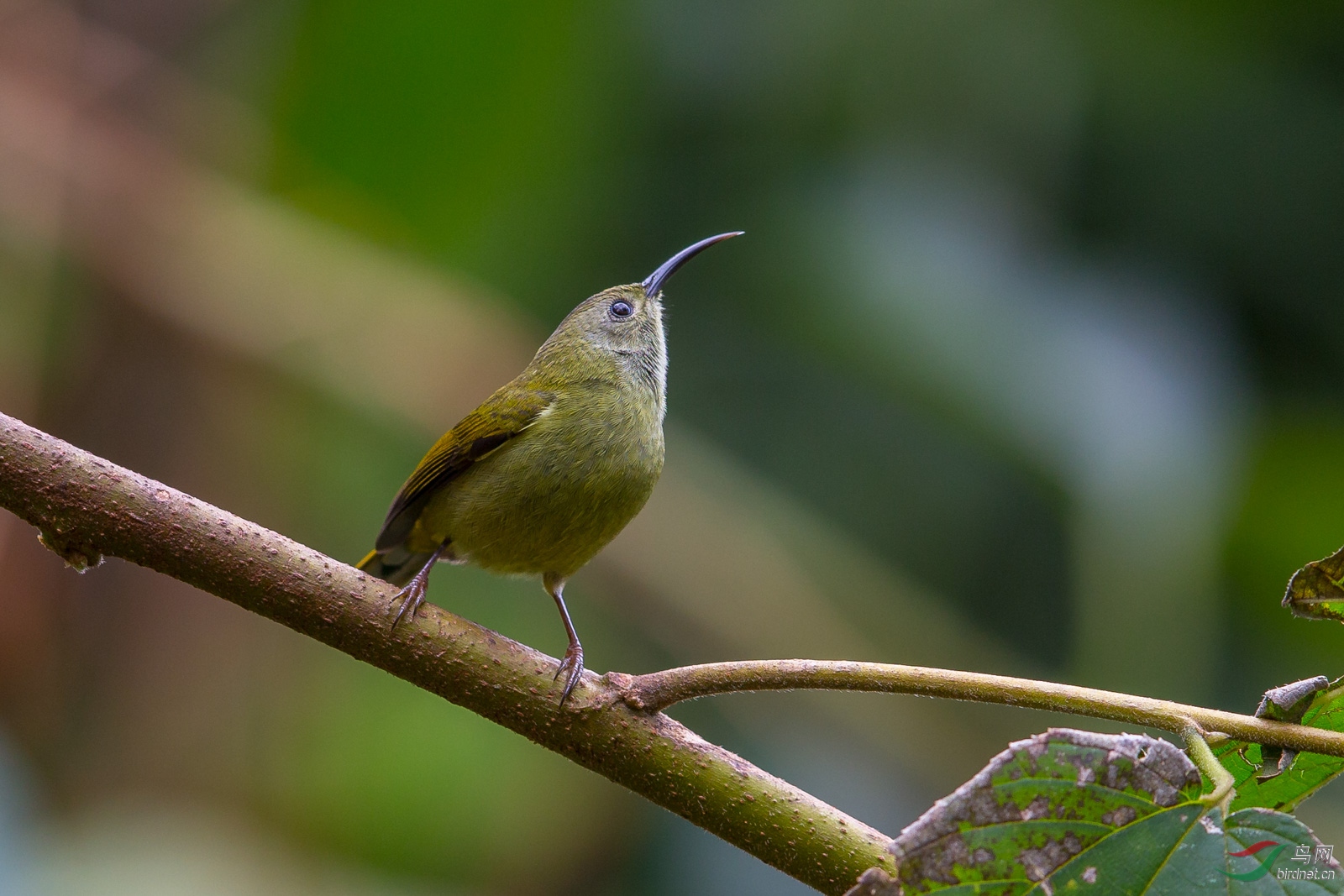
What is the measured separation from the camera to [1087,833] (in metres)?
1.39

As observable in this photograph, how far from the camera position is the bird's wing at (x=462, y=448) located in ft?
10.8

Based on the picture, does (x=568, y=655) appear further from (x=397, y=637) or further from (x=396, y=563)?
(x=396, y=563)

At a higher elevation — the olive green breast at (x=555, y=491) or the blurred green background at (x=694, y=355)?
the blurred green background at (x=694, y=355)

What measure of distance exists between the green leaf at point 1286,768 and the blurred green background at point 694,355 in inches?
84.8

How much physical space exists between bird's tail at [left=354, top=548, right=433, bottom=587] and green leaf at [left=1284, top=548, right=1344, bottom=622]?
2530 mm

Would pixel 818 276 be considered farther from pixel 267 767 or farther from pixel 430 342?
pixel 267 767

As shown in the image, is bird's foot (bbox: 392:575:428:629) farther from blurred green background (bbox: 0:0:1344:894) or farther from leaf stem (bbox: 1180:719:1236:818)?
blurred green background (bbox: 0:0:1344:894)

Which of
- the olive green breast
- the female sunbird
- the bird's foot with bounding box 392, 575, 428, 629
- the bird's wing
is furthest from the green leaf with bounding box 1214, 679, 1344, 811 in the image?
the bird's wing

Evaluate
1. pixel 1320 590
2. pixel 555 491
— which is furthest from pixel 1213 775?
pixel 555 491

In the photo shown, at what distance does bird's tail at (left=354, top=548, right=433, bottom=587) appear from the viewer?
357cm

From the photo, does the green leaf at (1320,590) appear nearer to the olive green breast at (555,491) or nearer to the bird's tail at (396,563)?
the olive green breast at (555,491)

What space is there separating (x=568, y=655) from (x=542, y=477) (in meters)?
0.72

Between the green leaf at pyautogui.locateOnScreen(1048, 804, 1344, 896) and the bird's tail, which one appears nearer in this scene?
the green leaf at pyautogui.locateOnScreen(1048, 804, 1344, 896)

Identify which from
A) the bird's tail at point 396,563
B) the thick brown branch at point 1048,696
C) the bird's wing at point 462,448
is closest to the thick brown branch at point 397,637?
the thick brown branch at point 1048,696
